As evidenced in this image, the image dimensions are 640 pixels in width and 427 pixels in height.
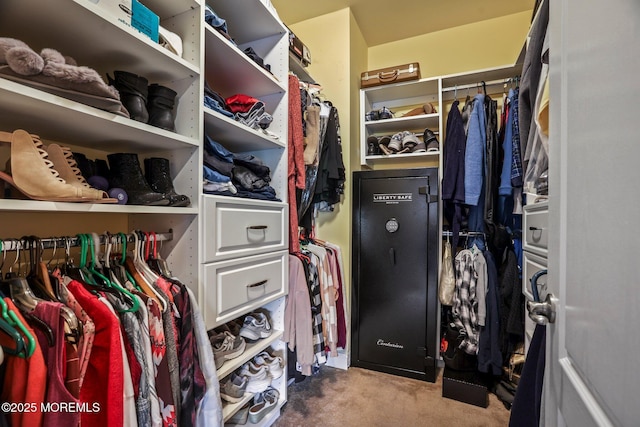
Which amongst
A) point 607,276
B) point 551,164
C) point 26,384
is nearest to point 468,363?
point 551,164

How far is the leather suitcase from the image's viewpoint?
218cm

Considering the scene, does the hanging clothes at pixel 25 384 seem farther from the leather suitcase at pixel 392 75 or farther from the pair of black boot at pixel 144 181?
the leather suitcase at pixel 392 75

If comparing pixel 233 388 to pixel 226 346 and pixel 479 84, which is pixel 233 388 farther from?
pixel 479 84

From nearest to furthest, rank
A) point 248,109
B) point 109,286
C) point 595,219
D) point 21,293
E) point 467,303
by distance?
point 595,219 < point 21,293 < point 109,286 < point 248,109 < point 467,303

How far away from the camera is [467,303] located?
187 cm

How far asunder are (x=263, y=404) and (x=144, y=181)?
1.18m

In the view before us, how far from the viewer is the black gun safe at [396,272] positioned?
1.94 m

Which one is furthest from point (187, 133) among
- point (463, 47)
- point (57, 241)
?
point (463, 47)

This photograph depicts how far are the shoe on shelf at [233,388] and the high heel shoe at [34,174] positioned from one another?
0.99 meters

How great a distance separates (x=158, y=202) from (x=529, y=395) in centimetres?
123

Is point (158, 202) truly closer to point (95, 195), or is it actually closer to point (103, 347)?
point (95, 195)

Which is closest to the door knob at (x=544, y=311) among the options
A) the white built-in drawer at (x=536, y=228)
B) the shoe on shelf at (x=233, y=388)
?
the white built-in drawer at (x=536, y=228)

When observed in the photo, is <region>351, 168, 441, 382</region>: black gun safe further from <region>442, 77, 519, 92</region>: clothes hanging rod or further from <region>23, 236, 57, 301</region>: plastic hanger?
<region>23, 236, 57, 301</region>: plastic hanger

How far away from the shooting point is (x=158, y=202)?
0.89m
